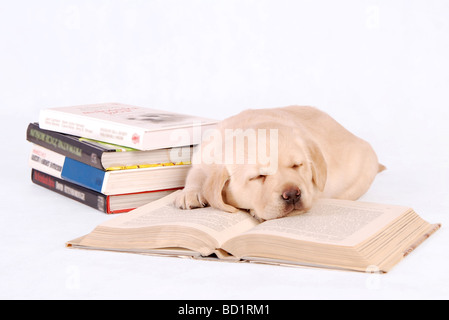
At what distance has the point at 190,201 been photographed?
385 cm

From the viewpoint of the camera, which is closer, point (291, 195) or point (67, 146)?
point (291, 195)

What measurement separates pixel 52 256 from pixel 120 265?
38cm

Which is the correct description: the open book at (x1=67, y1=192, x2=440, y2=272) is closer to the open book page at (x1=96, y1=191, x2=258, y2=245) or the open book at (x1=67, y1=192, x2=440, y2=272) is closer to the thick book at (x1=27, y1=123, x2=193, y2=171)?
the open book page at (x1=96, y1=191, x2=258, y2=245)

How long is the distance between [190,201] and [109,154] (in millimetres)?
615

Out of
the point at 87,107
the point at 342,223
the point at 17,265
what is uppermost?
the point at 87,107

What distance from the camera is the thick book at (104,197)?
13.6 ft

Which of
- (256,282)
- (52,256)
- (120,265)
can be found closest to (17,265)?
(52,256)

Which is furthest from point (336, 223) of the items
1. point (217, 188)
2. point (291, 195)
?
point (217, 188)

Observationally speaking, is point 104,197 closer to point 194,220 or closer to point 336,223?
point 194,220

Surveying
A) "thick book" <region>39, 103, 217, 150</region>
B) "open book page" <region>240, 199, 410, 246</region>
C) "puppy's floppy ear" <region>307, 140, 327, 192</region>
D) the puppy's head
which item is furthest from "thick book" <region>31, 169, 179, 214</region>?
"open book page" <region>240, 199, 410, 246</region>

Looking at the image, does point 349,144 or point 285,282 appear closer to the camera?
point 285,282
